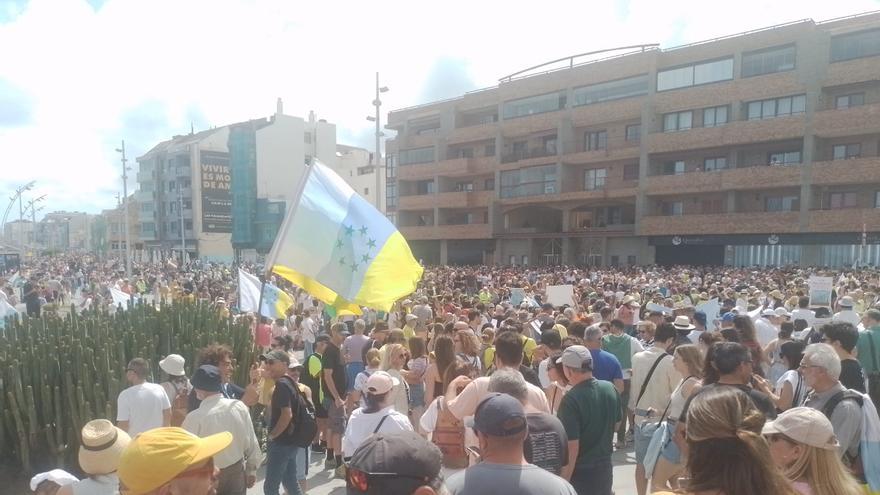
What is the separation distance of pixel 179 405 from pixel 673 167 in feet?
120

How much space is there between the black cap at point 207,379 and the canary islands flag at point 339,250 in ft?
7.86

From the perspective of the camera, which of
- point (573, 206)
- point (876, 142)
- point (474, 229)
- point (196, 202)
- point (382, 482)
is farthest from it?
point (196, 202)

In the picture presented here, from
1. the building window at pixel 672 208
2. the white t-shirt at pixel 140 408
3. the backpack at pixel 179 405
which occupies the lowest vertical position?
the backpack at pixel 179 405

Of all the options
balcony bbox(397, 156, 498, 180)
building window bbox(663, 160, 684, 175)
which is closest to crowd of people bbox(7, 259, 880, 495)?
building window bbox(663, 160, 684, 175)

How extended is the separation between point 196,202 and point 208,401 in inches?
2751

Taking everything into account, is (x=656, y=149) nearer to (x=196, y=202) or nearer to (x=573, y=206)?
(x=573, y=206)

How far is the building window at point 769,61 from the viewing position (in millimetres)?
30656

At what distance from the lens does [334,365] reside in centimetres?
622

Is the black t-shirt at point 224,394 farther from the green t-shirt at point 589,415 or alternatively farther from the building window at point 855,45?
the building window at point 855,45

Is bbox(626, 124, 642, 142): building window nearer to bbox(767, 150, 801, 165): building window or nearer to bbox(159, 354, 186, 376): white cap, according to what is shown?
bbox(767, 150, 801, 165): building window

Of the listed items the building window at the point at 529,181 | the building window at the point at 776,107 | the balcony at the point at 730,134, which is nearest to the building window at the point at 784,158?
the balcony at the point at 730,134

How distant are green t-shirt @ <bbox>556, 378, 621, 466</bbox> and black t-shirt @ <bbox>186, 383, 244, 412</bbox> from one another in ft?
8.70

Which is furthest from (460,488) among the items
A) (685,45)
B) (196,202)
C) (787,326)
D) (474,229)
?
(196,202)

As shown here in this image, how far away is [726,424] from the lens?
6.58ft
